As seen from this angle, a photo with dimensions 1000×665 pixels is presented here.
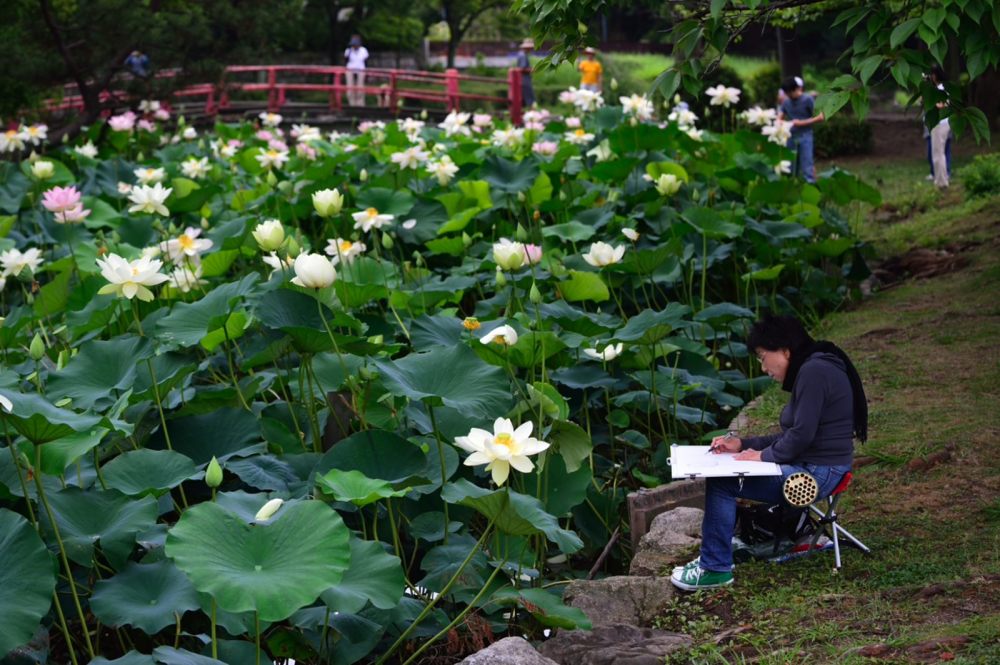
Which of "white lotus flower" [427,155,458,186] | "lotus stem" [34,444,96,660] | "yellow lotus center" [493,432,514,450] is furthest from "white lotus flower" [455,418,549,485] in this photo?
"white lotus flower" [427,155,458,186]

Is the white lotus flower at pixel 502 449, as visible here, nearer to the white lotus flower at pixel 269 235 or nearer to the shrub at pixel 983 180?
the white lotus flower at pixel 269 235

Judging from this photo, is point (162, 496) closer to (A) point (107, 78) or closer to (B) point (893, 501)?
(B) point (893, 501)

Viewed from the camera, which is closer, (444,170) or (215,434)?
(215,434)

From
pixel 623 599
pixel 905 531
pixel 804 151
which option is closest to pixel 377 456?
pixel 623 599

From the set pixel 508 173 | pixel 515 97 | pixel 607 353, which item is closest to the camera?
pixel 607 353

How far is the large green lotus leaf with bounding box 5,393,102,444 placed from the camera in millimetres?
2498

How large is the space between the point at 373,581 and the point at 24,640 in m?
0.70

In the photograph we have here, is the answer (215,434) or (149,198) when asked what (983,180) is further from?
(215,434)

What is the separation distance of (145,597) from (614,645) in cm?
106

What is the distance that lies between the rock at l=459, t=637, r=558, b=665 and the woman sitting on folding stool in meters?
0.64

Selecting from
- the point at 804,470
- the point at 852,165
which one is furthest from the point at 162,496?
the point at 852,165

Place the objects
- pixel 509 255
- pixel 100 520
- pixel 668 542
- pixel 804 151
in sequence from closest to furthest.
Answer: pixel 100 520 < pixel 668 542 < pixel 509 255 < pixel 804 151

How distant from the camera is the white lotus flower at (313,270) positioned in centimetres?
323

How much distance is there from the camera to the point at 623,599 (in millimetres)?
3062
